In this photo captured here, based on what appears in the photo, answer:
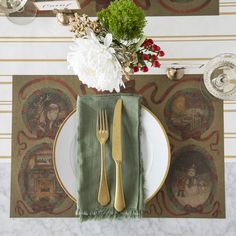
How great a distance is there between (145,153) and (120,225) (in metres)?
0.19

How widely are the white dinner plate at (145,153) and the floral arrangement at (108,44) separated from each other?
17 centimetres

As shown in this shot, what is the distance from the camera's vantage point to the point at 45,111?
3.18 feet

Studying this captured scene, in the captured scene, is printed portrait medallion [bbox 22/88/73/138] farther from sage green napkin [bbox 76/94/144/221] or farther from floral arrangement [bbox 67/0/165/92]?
floral arrangement [bbox 67/0/165/92]

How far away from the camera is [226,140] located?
950 millimetres

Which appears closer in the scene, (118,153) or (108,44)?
(108,44)

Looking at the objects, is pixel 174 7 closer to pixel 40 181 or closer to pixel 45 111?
pixel 45 111

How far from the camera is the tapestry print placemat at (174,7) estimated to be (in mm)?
963

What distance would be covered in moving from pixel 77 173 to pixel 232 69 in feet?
1.49

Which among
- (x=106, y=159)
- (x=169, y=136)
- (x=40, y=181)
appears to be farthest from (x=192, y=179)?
(x=40, y=181)

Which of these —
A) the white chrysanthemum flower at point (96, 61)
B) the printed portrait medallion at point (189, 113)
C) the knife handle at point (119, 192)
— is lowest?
the knife handle at point (119, 192)

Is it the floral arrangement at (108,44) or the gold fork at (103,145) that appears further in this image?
the gold fork at (103,145)

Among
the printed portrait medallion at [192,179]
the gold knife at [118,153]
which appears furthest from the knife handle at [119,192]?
the printed portrait medallion at [192,179]

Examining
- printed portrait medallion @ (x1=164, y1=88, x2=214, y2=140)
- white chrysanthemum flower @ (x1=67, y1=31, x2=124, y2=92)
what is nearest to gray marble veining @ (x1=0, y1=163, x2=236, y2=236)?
printed portrait medallion @ (x1=164, y1=88, x2=214, y2=140)

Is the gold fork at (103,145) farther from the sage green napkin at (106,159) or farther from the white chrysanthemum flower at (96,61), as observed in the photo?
the white chrysanthemum flower at (96,61)
